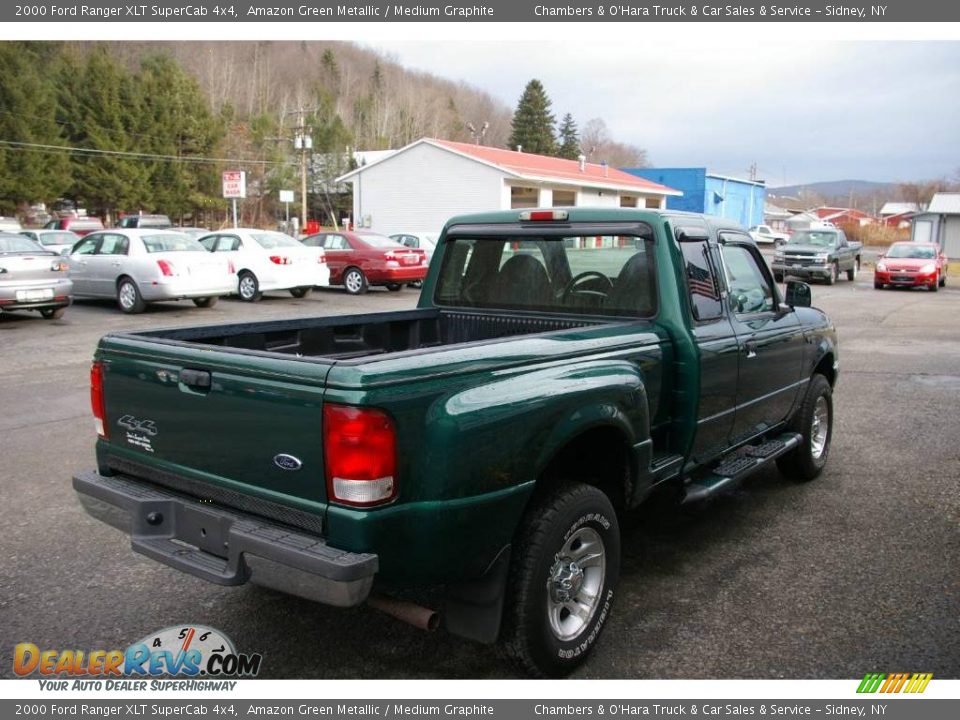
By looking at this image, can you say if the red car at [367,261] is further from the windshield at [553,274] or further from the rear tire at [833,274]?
the windshield at [553,274]

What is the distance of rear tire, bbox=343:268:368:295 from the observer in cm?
2045

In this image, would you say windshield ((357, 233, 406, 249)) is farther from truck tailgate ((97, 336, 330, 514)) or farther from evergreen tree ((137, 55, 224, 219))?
evergreen tree ((137, 55, 224, 219))

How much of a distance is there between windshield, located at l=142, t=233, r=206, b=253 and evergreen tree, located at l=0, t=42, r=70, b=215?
36.4 meters

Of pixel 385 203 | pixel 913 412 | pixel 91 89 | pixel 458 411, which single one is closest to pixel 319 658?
pixel 458 411

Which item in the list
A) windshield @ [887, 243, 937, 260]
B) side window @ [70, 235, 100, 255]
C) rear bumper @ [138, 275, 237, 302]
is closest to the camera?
rear bumper @ [138, 275, 237, 302]

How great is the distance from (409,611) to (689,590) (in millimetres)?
1762

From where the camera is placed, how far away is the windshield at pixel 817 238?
89.8 ft

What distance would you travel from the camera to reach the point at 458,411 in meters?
2.76

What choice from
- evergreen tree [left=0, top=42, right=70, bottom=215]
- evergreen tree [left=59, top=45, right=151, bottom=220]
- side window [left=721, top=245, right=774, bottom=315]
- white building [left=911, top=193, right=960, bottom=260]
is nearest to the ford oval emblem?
side window [left=721, top=245, right=774, bottom=315]

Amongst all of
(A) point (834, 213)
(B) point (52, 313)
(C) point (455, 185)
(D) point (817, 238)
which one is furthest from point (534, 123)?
(A) point (834, 213)

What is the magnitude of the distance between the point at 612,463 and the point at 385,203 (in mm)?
39485

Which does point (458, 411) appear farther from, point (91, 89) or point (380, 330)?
point (91, 89)

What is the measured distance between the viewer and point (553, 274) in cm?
472

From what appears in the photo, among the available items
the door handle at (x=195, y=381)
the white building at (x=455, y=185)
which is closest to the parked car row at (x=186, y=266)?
the door handle at (x=195, y=381)
